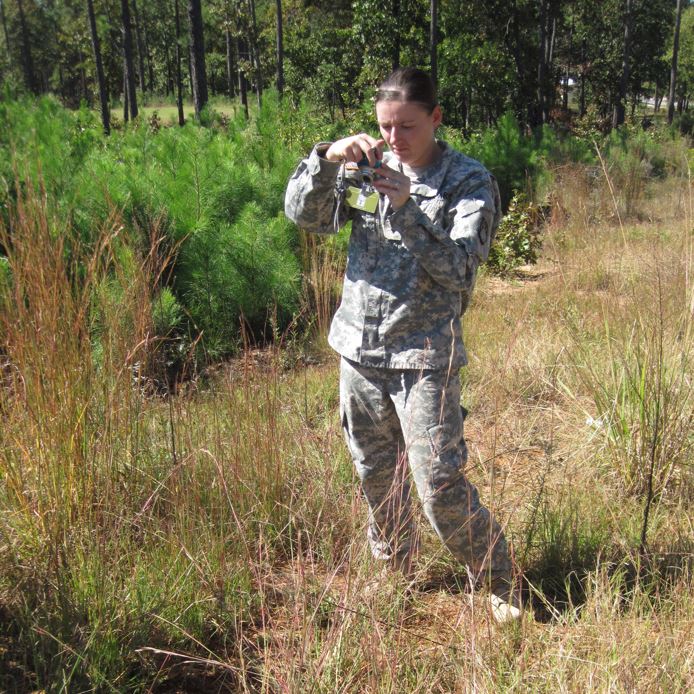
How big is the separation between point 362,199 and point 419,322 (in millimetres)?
344

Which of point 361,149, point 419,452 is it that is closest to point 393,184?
point 361,149

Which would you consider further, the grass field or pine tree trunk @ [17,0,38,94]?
pine tree trunk @ [17,0,38,94]

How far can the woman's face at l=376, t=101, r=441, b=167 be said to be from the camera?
1.86 meters

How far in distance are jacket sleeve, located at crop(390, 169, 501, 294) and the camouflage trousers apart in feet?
0.81

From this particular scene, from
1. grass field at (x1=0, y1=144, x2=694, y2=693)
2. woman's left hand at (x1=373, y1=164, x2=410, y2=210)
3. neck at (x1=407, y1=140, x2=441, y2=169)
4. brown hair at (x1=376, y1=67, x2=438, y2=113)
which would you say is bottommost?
grass field at (x1=0, y1=144, x2=694, y2=693)

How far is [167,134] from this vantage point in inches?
304

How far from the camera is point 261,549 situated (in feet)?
7.43

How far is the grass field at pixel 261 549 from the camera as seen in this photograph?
66.1 inches

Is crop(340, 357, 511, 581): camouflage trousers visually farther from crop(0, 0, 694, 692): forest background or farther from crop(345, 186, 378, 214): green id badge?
crop(345, 186, 378, 214): green id badge

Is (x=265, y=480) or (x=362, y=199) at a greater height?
(x=362, y=199)

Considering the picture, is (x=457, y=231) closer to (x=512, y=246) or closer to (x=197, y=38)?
(x=512, y=246)

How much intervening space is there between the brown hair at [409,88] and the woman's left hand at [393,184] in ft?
0.72

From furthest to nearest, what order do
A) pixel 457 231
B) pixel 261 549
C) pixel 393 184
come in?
pixel 261 549, pixel 457 231, pixel 393 184

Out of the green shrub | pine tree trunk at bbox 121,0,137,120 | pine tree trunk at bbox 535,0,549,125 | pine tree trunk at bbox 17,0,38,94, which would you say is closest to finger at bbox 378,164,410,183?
the green shrub
